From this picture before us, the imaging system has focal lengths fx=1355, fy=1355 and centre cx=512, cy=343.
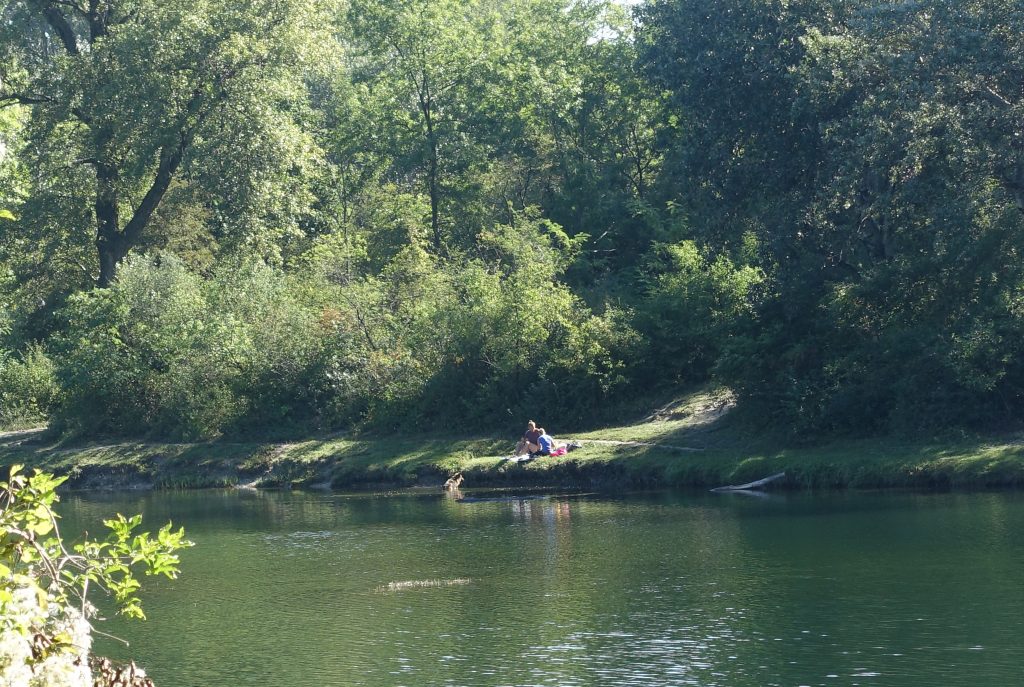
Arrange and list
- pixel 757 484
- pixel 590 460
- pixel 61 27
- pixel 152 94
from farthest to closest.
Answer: pixel 61 27 < pixel 152 94 < pixel 590 460 < pixel 757 484

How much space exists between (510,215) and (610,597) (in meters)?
30.2

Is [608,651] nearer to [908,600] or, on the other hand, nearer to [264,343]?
[908,600]

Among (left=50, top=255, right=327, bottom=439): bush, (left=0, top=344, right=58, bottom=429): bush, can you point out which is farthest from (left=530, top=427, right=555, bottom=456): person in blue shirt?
(left=0, top=344, right=58, bottom=429): bush

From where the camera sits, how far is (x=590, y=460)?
32.5 m

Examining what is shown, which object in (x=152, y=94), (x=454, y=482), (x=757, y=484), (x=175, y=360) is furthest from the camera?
(x=175, y=360)

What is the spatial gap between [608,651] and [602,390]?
2143 centimetres

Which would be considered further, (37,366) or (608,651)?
(37,366)

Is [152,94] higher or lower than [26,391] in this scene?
higher

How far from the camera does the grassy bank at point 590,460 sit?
28.5 metres

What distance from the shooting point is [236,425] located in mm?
40969

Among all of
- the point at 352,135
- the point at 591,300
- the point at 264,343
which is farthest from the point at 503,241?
the point at 352,135

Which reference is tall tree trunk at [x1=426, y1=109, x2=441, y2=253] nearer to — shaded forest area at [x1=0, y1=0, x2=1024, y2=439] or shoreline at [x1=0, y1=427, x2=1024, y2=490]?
shaded forest area at [x1=0, y1=0, x2=1024, y2=439]

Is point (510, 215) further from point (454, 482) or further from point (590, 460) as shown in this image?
point (590, 460)

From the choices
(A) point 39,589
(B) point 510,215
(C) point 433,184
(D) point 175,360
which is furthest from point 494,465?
(A) point 39,589
